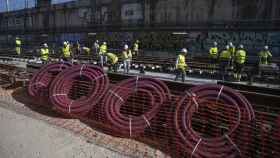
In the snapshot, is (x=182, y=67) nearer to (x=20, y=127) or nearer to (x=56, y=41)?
(x=20, y=127)

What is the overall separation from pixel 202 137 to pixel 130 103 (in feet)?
8.42

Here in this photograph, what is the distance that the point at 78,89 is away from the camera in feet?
30.3

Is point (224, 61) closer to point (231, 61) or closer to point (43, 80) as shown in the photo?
point (231, 61)

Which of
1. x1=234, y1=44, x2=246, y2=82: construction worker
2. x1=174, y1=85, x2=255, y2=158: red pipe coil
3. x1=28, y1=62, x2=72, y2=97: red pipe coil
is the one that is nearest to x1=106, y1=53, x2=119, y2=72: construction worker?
x1=28, y1=62, x2=72, y2=97: red pipe coil

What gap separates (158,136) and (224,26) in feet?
73.6

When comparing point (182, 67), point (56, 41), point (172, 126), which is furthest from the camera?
point (56, 41)

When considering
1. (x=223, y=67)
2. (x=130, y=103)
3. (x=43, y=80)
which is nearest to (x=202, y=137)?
(x=130, y=103)

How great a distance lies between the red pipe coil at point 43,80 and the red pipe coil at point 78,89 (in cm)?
98

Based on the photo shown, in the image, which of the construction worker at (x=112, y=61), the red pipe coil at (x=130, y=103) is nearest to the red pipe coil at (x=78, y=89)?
the red pipe coil at (x=130, y=103)

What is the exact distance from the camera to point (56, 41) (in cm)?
4419

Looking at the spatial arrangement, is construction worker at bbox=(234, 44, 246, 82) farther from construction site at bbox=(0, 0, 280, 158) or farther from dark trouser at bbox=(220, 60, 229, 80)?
dark trouser at bbox=(220, 60, 229, 80)

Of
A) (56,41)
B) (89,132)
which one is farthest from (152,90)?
(56,41)

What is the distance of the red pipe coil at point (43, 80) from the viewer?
9.67m

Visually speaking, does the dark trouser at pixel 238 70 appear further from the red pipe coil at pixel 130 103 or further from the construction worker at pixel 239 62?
the red pipe coil at pixel 130 103
